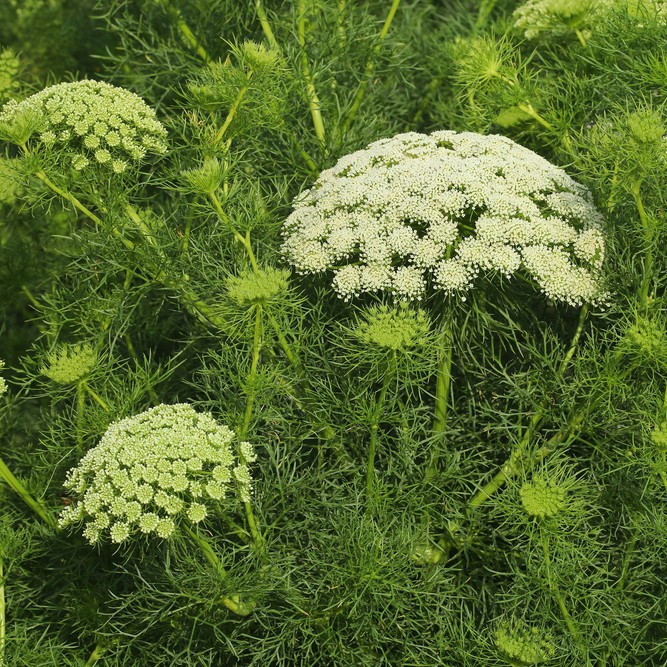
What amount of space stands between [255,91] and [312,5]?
3.06ft

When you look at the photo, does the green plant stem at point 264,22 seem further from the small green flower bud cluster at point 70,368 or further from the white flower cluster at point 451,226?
the small green flower bud cluster at point 70,368

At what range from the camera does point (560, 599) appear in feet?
9.83

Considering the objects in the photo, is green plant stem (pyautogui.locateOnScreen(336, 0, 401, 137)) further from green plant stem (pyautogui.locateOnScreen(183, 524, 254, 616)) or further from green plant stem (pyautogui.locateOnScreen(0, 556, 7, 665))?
green plant stem (pyautogui.locateOnScreen(0, 556, 7, 665))

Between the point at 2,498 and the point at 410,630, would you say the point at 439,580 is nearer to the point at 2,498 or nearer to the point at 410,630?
the point at 410,630

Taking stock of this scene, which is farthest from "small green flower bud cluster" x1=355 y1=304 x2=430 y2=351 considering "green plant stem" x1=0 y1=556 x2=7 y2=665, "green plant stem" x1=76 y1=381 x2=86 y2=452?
"green plant stem" x1=0 y1=556 x2=7 y2=665

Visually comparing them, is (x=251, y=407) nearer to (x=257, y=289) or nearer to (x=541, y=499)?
(x=257, y=289)

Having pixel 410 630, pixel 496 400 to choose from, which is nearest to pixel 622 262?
pixel 496 400

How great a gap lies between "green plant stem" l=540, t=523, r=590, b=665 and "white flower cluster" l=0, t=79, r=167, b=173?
198 centimetres

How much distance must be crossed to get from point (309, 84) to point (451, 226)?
1.34 metres

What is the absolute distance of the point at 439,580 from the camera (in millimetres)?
3309

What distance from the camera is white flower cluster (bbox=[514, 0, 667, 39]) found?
373cm

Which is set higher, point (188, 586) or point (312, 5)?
point (312, 5)

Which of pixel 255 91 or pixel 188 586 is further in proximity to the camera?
pixel 255 91

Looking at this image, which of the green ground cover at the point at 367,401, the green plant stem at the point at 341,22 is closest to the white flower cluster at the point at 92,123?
the green ground cover at the point at 367,401
